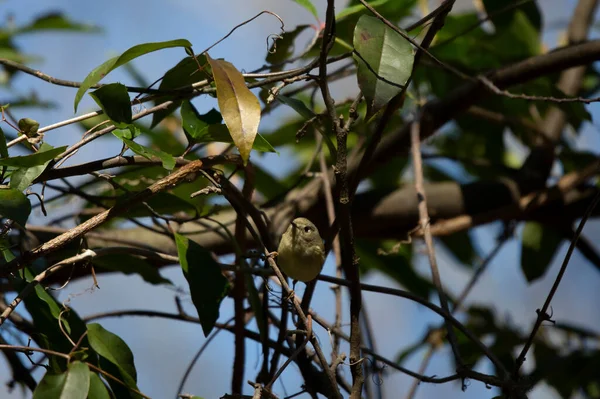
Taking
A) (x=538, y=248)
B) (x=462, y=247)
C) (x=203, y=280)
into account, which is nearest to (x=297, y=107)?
(x=203, y=280)

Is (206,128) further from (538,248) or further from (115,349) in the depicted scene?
(538,248)

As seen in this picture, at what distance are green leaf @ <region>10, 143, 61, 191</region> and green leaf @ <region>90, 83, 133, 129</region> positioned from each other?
0.08 m

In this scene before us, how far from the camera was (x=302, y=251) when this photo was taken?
675 mm

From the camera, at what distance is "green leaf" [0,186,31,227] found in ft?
2.18

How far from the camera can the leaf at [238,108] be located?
25.2 inches

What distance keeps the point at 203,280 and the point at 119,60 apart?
0.82 ft

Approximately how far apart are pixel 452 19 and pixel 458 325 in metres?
0.83

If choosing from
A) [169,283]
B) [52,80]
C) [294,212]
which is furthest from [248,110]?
[294,212]

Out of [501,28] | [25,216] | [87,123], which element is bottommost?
[25,216]

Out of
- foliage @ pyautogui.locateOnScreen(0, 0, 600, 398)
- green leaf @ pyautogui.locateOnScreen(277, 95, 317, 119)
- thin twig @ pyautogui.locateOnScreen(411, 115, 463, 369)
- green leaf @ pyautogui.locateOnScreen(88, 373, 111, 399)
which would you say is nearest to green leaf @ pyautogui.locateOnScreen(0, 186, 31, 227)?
foliage @ pyautogui.locateOnScreen(0, 0, 600, 398)

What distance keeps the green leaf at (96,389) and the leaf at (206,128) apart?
0.87ft

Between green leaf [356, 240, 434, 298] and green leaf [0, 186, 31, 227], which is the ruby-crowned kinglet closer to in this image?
green leaf [0, 186, 31, 227]

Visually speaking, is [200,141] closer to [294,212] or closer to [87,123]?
[294,212]

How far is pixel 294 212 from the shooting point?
1234 mm
